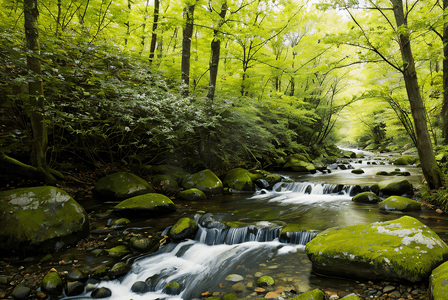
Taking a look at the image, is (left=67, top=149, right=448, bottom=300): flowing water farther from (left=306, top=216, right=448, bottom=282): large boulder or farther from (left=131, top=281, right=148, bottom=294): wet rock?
(left=306, top=216, right=448, bottom=282): large boulder

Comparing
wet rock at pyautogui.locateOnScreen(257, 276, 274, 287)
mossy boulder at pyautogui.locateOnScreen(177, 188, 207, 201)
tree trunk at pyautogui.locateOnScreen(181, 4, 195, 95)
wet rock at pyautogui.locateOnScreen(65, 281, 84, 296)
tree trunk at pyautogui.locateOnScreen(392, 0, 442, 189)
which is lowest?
wet rock at pyautogui.locateOnScreen(65, 281, 84, 296)

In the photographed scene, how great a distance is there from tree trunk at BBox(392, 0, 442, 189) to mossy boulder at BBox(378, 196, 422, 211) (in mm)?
984

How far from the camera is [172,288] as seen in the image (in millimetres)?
A: 3561

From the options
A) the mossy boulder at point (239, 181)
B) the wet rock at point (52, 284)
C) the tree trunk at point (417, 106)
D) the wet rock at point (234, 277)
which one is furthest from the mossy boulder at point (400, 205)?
the wet rock at point (52, 284)

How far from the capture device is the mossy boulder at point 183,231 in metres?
5.05

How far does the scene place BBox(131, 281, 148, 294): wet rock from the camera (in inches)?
139

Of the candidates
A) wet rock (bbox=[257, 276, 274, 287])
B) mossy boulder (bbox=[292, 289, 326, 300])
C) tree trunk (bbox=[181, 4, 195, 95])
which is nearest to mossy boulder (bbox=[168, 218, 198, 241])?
wet rock (bbox=[257, 276, 274, 287])

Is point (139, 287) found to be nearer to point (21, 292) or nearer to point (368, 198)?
point (21, 292)

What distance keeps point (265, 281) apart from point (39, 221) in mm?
3959

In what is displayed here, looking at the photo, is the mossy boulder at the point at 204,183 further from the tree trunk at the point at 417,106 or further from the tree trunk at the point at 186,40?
the tree trunk at the point at 417,106

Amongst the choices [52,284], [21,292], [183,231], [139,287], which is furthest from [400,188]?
[21,292]

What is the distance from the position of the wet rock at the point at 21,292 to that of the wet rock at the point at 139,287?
1.32 meters

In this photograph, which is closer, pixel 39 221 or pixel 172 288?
pixel 172 288

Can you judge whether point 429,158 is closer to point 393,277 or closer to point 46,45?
point 393,277
